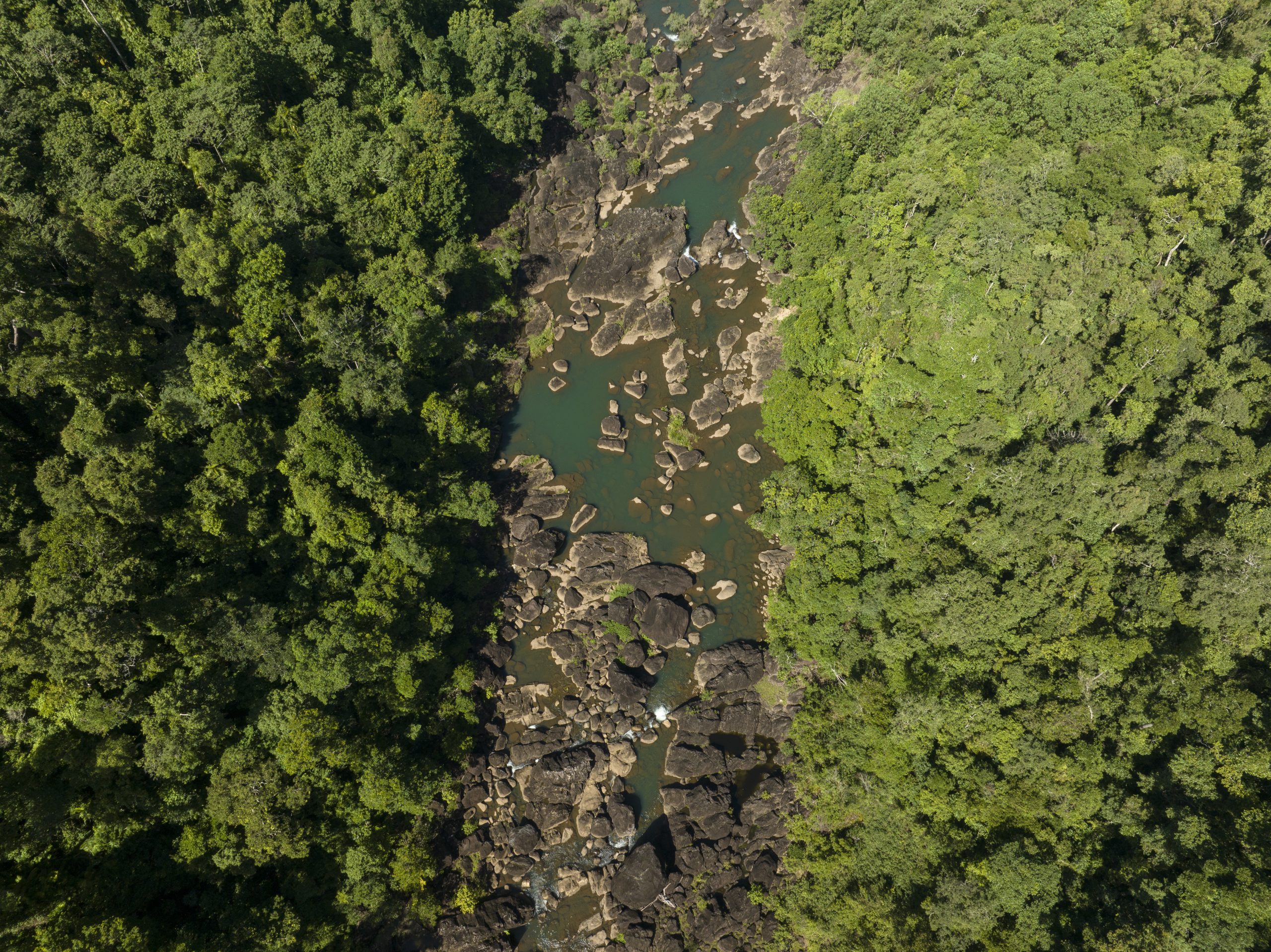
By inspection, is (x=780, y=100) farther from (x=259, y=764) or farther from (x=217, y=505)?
(x=259, y=764)

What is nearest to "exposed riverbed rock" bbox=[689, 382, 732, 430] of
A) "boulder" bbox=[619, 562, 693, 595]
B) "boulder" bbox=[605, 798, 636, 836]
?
"boulder" bbox=[619, 562, 693, 595]

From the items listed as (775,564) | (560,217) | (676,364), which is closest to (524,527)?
(676,364)

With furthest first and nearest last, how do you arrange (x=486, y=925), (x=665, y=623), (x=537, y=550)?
1. (x=537, y=550)
2. (x=665, y=623)
3. (x=486, y=925)

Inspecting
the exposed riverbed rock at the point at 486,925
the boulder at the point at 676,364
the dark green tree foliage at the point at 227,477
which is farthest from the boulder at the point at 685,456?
the exposed riverbed rock at the point at 486,925

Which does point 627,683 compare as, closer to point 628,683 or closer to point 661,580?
point 628,683

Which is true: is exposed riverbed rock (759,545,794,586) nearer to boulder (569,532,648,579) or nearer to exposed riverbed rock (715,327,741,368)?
boulder (569,532,648,579)

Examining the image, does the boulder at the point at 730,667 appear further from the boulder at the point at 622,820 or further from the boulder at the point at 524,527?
the boulder at the point at 524,527
